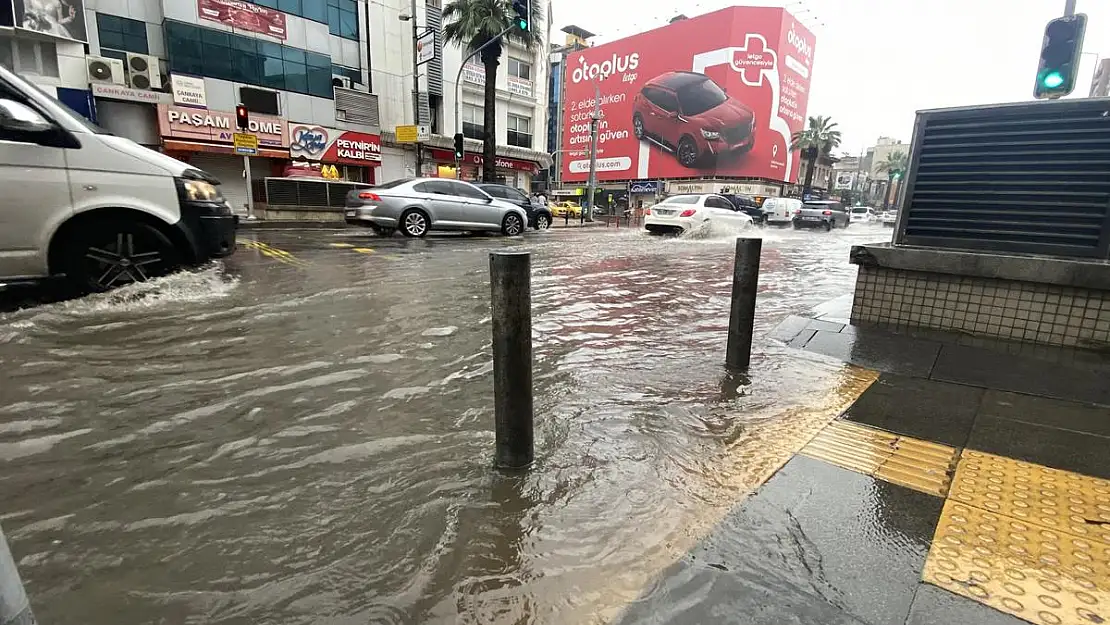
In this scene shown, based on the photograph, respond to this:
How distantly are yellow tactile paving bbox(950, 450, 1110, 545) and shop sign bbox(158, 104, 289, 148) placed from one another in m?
24.6

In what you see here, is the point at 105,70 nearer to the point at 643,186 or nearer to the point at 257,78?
the point at 257,78

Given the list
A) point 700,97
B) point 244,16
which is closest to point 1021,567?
point 244,16

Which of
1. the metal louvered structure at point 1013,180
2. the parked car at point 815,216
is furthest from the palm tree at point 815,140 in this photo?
the metal louvered structure at point 1013,180

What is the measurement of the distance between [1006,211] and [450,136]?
27.9 m

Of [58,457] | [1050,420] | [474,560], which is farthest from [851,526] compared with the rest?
[58,457]

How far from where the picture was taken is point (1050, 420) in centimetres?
296

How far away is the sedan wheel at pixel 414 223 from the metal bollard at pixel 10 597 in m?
12.1

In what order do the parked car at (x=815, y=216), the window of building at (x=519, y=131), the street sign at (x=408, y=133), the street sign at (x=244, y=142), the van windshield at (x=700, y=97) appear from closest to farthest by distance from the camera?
the street sign at (x=244, y=142), the street sign at (x=408, y=133), the parked car at (x=815, y=216), the window of building at (x=519, y=131), the van windshield at (x=700, y=97)

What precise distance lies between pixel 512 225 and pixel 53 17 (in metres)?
18.0

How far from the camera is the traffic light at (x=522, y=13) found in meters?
12.6

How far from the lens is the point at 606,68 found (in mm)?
67688

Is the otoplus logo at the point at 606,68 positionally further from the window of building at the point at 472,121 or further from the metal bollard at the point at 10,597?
the metal bollard at the point at 10,597

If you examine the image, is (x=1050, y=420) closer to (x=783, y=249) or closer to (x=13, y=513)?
(x=13, y=513)

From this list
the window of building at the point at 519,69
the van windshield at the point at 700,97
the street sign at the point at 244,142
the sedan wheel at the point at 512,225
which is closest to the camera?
the sedan wheel at the point at 512,225
